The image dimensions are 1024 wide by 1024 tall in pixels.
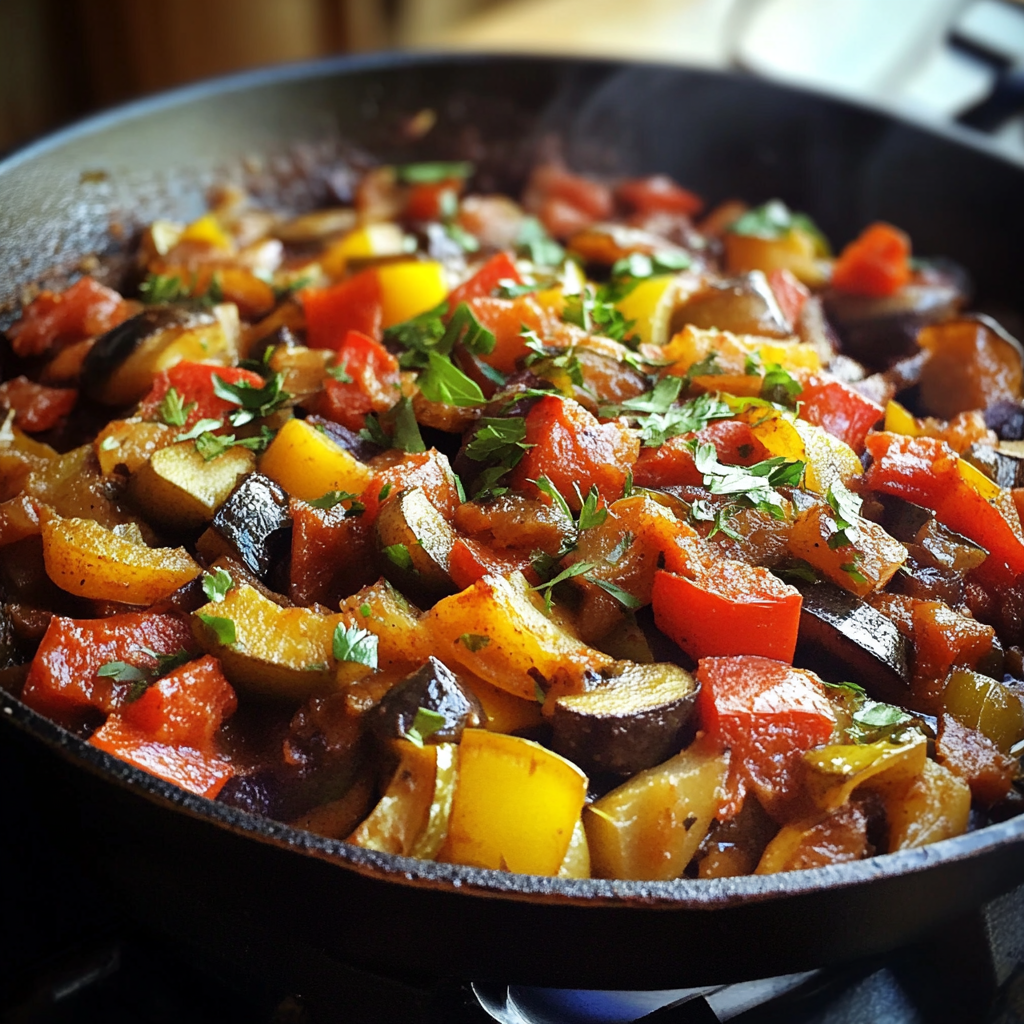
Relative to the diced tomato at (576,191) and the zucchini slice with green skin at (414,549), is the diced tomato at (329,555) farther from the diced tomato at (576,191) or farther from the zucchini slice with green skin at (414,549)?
the diced tomato at (576,191)

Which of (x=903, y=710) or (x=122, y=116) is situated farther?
(x=122, y=116)

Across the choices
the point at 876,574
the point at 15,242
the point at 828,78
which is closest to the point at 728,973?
the point at 876,574

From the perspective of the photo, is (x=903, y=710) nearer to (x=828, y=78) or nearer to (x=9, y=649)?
(x=9, y=649)

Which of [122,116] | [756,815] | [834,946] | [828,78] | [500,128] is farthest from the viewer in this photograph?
[828,78]

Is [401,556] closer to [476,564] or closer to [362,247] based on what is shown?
[476,564]

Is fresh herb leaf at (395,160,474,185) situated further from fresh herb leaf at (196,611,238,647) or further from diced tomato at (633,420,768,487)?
fresh herb leaf at (196,611,238,647)

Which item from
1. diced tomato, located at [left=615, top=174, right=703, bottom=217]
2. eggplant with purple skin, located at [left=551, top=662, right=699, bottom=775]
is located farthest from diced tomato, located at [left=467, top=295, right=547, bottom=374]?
diced tomato, located at [left=615, top=174, right=703, bottom=217]
